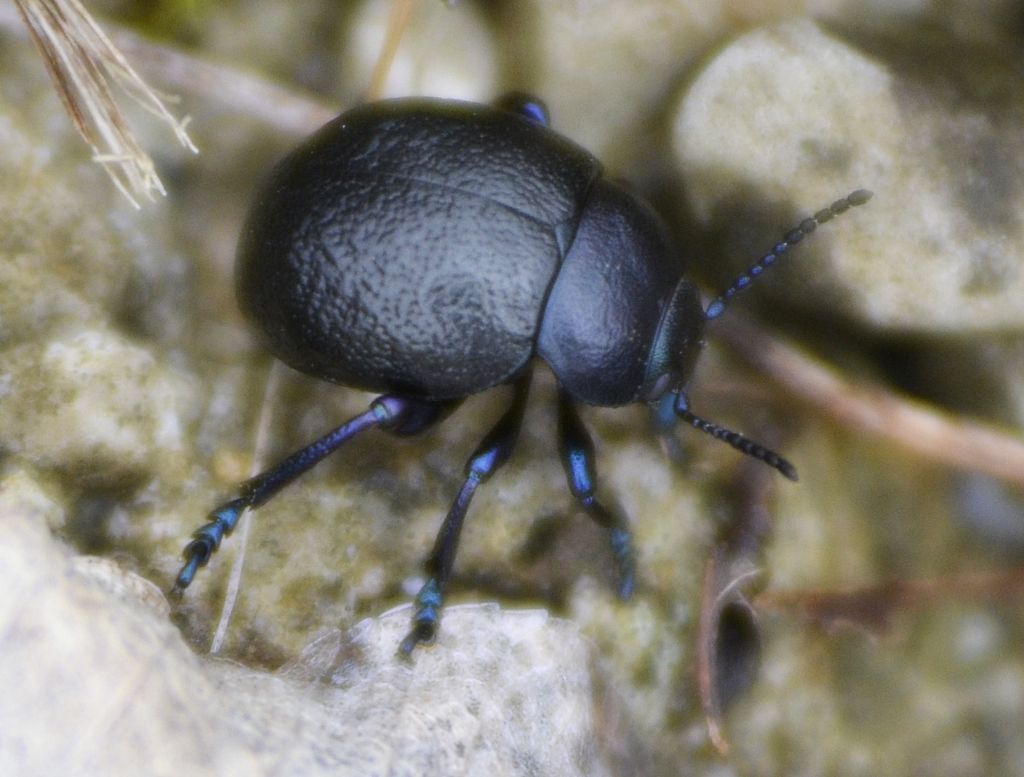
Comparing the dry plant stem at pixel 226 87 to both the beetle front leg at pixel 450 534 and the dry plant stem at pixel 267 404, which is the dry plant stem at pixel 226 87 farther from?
the beetle front leg at pixel 450 534

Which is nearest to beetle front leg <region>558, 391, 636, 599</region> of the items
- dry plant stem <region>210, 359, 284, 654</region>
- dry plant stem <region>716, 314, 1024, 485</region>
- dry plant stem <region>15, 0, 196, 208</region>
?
dry plant stem <region>716, 314, 1024, 485</region>

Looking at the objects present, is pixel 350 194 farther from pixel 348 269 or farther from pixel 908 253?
pixel 908 253

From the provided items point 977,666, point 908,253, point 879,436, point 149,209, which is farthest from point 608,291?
point 977,666

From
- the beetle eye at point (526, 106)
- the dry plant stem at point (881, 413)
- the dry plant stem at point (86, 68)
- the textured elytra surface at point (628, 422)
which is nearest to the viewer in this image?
the dry plant stem at point (86, 68)

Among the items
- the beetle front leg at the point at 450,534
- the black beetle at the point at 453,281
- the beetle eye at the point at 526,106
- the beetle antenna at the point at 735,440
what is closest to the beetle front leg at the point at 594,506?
the black beetle at the point at 453,281

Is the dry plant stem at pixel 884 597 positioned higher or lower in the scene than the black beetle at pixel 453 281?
lower

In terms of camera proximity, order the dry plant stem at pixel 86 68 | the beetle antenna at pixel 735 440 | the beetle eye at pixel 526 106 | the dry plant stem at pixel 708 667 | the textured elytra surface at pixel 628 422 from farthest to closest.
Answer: the beetle eye at pixel 526 106, the dry plant stem at pixel 708 667, the beetle antenna at pixel 735 440, the textured elytra surface at pixel 628 422, the dry plant stem at pixel 86 68

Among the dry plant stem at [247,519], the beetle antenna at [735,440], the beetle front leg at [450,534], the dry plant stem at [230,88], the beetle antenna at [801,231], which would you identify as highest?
the beetle antenna at [801,231]

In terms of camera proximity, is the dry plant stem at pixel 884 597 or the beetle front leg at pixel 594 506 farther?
the dry plant stem at pixel 884 597
